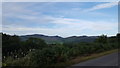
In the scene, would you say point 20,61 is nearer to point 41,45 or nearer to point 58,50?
point 58,50

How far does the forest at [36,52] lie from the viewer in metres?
13.3

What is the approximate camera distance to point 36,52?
13648 millimetres

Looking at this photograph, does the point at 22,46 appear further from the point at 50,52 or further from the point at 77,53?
the point at 50,52

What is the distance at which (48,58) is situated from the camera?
44.2 ft

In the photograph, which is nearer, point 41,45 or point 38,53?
point 38,53

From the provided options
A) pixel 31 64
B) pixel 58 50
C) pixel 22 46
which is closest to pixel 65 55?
pixel 58 50

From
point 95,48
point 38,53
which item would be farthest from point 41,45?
point 95,48

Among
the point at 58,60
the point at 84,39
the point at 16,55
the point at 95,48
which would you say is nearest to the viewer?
the point at 58,60

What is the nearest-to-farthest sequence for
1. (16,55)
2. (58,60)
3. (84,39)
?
(58,60) < (16,55) < (84,39)

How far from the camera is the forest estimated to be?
1331 cm

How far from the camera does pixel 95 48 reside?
23781 mm

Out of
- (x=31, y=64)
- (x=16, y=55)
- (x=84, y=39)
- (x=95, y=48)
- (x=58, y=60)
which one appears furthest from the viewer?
(x=84, y=39)

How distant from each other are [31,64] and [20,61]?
85cm

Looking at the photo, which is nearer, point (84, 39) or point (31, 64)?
point (31, 64)
